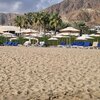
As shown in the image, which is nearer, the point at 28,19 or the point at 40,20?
the point at 40,20

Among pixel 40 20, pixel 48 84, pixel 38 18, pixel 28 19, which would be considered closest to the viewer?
pixel 48 84

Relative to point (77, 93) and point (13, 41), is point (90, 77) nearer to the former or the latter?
point (77, 93)

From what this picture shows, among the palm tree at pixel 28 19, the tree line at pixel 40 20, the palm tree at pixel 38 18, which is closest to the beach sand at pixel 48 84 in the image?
the tree line at pixel 40 20

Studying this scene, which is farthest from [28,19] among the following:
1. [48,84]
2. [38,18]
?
[48,84]

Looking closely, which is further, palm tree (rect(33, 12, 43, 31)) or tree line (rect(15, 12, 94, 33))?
tree line (rect(15, 12, 94, 33))

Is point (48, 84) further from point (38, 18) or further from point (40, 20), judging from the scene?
point (38, 18)

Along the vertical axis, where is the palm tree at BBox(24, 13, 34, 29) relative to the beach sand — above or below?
above

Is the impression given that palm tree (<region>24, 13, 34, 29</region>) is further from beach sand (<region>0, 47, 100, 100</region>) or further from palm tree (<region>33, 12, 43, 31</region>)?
beach sand (<region>0, 47, 100, 100</region>)

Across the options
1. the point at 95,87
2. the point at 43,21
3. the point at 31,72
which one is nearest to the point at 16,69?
the point at 31,72

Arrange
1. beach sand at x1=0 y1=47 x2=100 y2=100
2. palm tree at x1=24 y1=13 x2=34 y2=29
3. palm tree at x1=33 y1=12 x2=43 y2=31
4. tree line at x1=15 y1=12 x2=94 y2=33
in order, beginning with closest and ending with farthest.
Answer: beach sand at x1=0 y1=47 x2=100 y2=100
palm tree at x1=33 y1=12 x2=43 y2=31
tree line at x1=15 y1=12 x2=94 y2=33
palm tree at x1=24 y1=13 x2=34 y2=29

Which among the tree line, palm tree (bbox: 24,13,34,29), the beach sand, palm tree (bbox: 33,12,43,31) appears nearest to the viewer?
the beach sand

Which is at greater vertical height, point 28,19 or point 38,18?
point 38,18

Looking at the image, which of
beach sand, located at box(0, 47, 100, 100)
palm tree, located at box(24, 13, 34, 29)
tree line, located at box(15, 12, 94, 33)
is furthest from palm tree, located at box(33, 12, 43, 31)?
beach sand, located at box(0, 47, 100, 100)

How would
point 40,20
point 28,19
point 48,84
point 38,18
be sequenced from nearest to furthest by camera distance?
1. point 48,84
2. point 40,20
3. point 38,18
4. point 28,19
